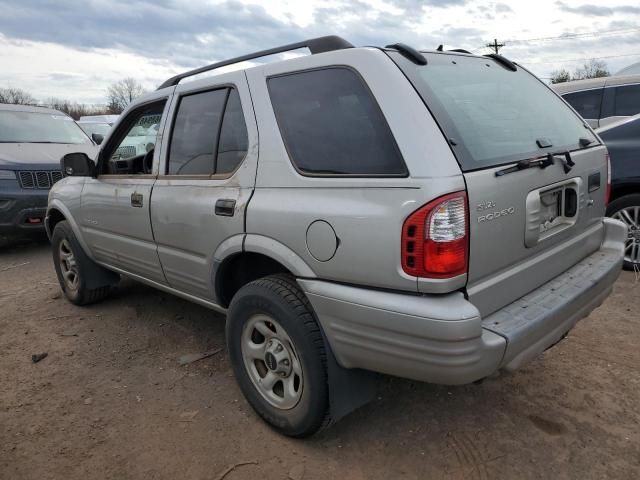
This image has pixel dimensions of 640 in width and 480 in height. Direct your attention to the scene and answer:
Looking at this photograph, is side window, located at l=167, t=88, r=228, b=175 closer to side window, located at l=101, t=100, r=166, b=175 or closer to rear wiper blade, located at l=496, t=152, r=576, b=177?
side window, located at l=101, t=100, r=166, b=175

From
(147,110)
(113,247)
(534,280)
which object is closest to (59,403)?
(113,247)

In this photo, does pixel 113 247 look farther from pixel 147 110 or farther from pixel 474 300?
pixel 474 300

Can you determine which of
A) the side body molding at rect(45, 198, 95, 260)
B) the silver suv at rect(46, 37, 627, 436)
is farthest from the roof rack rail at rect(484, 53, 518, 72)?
the side body molding at rect(45, 198, 95, 260)

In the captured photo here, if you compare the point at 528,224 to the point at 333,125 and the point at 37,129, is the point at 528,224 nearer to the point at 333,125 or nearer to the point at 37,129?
the point at 333,125

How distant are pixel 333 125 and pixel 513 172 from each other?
814mm

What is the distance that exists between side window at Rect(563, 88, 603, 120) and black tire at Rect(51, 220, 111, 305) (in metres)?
5.89

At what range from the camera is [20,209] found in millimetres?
6719

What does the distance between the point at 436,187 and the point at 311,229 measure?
0.59m

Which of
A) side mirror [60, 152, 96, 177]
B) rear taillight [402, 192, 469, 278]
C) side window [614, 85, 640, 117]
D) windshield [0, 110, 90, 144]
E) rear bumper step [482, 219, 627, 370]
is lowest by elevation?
rear bumper step [482, 219, 627, 370]

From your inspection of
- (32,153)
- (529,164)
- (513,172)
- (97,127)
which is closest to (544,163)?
(529,164)

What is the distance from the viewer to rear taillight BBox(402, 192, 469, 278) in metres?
1.92

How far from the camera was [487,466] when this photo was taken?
2.33 metres

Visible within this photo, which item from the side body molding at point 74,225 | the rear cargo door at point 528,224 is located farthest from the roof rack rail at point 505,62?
the side body molding at point 74,225

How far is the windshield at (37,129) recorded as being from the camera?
7684 millimetres
